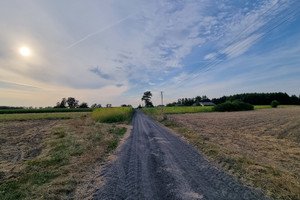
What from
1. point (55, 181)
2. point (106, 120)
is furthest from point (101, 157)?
point (106, 120)

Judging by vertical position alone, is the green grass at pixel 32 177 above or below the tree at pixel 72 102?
below

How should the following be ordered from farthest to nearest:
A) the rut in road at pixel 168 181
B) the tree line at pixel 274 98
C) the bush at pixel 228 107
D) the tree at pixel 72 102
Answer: the tree at pixel 72 102 → the tree line at pixel 274 98 → the bush at pixel 228 107 → the rut in road at pixel 168 181

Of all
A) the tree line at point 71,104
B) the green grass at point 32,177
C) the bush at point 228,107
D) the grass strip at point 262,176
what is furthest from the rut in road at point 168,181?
the tree line at point 71,104

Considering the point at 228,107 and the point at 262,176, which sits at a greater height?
the point at 228,107

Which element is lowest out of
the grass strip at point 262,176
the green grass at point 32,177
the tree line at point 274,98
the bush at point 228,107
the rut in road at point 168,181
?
the grass strip at point 262,176

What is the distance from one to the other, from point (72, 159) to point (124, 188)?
9.97 feet

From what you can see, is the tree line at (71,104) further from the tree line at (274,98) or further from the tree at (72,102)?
the tree line at (274,98)

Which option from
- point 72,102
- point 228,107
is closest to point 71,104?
point 72,102

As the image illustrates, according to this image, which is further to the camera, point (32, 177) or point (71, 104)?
point (71, 104)

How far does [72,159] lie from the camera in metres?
4.67

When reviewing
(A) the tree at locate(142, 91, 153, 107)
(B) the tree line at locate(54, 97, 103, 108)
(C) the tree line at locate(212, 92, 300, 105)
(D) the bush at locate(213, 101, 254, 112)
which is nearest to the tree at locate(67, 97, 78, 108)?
(B) the tree line at locate(54, 97, 103, 108)

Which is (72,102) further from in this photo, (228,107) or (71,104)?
(228,107)

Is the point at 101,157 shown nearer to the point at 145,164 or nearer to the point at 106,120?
the point at 145,164

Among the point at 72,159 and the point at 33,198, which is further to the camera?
the point at 72,159
